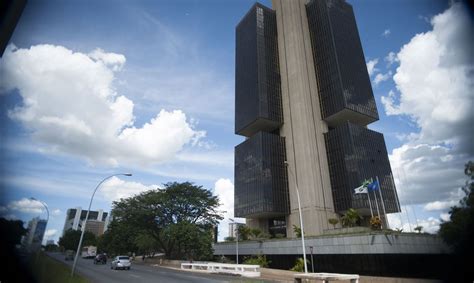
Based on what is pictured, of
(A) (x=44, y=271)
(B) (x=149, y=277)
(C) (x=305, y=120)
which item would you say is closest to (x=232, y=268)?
(B) (x=149, y=277)

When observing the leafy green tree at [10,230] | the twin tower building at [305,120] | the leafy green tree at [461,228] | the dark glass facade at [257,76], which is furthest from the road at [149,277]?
the dark glass facade at [257,76]

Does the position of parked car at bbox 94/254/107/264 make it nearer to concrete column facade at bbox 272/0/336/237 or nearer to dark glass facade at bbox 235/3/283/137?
concrete column facade at bbox 272/0/336/237

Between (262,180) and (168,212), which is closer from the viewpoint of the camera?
(168,212)

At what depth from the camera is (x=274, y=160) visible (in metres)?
64.5

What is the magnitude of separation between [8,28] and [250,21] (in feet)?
270

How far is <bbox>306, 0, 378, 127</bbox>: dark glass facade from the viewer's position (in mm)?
63531

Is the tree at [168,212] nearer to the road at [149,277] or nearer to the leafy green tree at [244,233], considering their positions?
the leafy green tree at [244,233]

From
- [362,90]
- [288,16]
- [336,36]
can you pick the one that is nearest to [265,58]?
[288,16]

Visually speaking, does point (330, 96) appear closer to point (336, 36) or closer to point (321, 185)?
point (336, 36)

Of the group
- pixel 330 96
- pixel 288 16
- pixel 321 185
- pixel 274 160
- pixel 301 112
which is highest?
pixel 288 16

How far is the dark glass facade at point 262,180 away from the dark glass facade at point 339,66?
592 inches

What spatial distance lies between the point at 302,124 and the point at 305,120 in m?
1.12

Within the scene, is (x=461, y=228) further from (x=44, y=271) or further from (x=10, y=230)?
(x=44, y=271)

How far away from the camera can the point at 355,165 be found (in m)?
57.0
